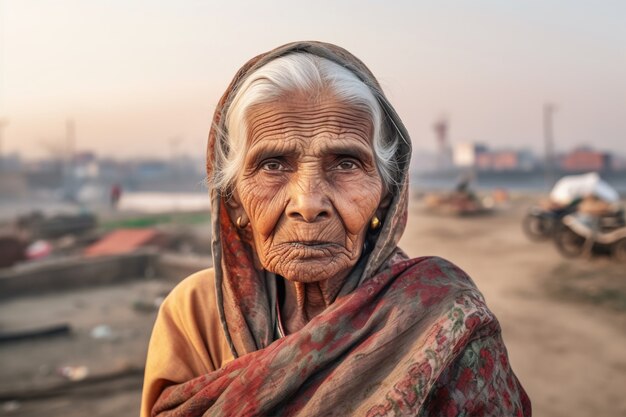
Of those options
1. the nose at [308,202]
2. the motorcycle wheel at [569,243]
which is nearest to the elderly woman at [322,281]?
the nose at [308,202]

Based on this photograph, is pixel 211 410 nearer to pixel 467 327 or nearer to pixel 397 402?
pixel 397 402

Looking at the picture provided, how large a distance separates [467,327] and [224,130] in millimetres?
819

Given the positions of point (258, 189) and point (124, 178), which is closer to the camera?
point (258, 189)

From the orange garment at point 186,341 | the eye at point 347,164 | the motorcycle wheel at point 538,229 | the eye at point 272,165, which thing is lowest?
the motorcycle wheel at point 538,229

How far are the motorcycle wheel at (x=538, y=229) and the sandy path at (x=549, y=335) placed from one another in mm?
421

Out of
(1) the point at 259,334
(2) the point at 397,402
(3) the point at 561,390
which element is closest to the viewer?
(2) the point at 397,402

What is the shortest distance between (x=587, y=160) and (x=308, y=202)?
3558 cm

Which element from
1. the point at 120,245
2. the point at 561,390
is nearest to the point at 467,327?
the point at 561,390

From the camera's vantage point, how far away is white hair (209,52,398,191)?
134 centimetres

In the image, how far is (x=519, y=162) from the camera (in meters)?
41.2

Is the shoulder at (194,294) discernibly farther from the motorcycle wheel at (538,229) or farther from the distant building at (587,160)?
the distant building at (587,160)

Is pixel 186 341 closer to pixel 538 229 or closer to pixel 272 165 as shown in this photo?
pixel 272 165

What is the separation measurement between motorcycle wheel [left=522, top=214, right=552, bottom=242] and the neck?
1135 centimetres

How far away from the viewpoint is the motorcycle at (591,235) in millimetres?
9227
